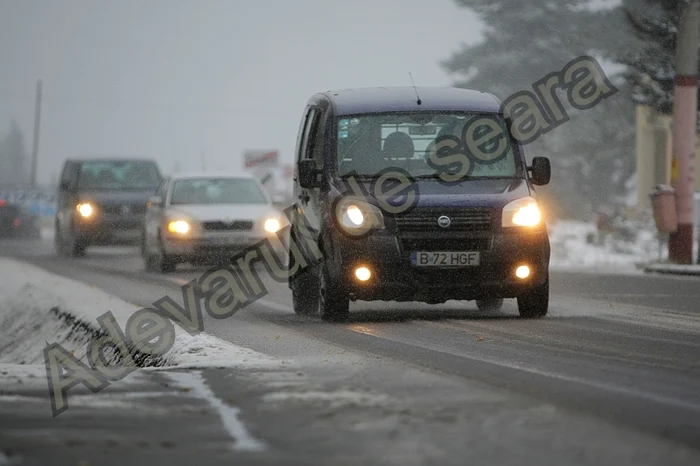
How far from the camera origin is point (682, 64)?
84.8ft

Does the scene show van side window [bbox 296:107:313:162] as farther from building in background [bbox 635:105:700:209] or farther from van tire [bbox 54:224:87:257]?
building in background [bbox 635:105:700:209]

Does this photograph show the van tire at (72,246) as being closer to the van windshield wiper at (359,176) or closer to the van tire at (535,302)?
the van windshield wiper at (359,176)

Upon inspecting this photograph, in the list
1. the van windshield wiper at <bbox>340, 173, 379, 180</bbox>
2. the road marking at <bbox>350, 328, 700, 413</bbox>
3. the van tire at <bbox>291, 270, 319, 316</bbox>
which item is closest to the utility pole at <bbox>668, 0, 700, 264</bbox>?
the van tire at <bbox>291, 270, 319, 316</bbox>

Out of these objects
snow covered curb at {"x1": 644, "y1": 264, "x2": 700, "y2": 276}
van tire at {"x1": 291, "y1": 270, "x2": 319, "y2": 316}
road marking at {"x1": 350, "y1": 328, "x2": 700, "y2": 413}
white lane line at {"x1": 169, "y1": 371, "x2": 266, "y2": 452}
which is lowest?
white lane line at {"x1": 169, "y1": 371, "x2": 266, "y2": 452}

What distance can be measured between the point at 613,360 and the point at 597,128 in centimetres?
6487

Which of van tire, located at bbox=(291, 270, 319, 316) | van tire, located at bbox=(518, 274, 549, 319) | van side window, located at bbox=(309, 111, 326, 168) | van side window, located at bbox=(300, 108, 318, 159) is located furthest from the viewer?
van side window, located at bbox=(300, 108, 318, 159)

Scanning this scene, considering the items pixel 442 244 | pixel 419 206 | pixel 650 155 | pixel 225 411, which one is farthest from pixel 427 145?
pixel 650 155

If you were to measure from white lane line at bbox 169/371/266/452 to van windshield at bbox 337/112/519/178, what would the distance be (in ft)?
17.5

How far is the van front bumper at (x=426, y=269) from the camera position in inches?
561

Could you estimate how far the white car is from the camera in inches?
1019

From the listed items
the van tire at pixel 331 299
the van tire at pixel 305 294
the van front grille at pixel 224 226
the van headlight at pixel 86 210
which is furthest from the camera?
the van headlight at pixel 86 210

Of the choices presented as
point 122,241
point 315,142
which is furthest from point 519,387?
point 122,241

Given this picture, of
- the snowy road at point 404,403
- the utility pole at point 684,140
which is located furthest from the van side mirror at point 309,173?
the utility pole at point 684,140

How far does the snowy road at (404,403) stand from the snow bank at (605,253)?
584 inches
